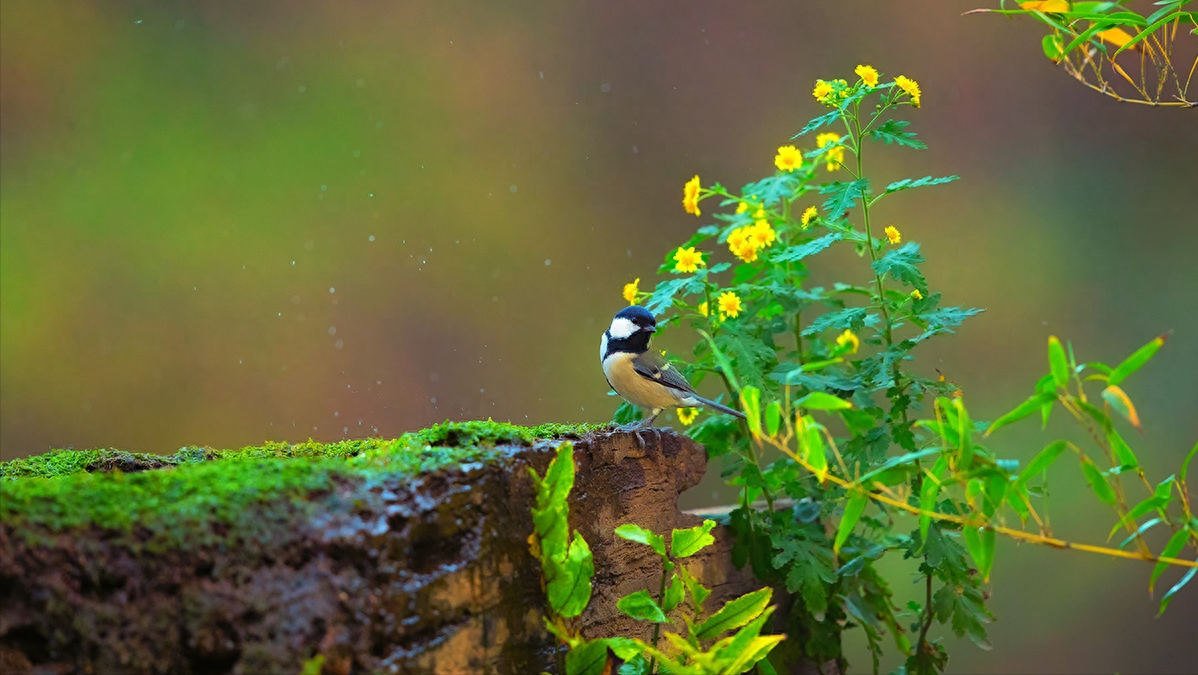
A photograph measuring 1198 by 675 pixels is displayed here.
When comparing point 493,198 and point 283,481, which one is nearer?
point 283,481

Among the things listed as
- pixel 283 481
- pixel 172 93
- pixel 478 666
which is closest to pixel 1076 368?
pixel 478 666

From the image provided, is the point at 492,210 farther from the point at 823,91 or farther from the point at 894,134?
the point at 894,134

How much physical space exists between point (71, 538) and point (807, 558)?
1.86 metres

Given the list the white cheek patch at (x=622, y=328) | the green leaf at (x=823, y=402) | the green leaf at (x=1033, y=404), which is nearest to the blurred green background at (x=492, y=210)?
the white cheek patch at (x=622, y=328)

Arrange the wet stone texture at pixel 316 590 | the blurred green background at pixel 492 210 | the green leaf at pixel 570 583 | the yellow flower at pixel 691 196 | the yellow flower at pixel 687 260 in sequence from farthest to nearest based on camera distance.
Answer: the blurred green background at pixel 492 210 → the yellow flower at pixel 691 196 → the yellow flower at pixel 687 260 → the green leaf at pixel 570 583 → the wet stone texture at pixel 316 590

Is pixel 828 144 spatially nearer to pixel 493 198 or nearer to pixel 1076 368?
pixel 1076 368

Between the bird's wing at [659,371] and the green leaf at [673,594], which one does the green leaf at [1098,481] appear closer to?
the green leaf at [673,594]

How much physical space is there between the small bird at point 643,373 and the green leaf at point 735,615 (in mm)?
711

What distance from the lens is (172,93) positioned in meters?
3.99

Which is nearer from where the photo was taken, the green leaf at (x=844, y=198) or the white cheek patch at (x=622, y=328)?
the green leaf at (x=844, y=198)

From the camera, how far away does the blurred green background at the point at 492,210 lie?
12.7 feet

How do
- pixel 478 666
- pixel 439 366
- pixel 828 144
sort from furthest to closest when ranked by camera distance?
pixel 439 366 → pixel 828 144 → pixel 478 666

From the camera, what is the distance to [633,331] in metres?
2.60

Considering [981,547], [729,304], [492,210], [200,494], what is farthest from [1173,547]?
[492,210]
